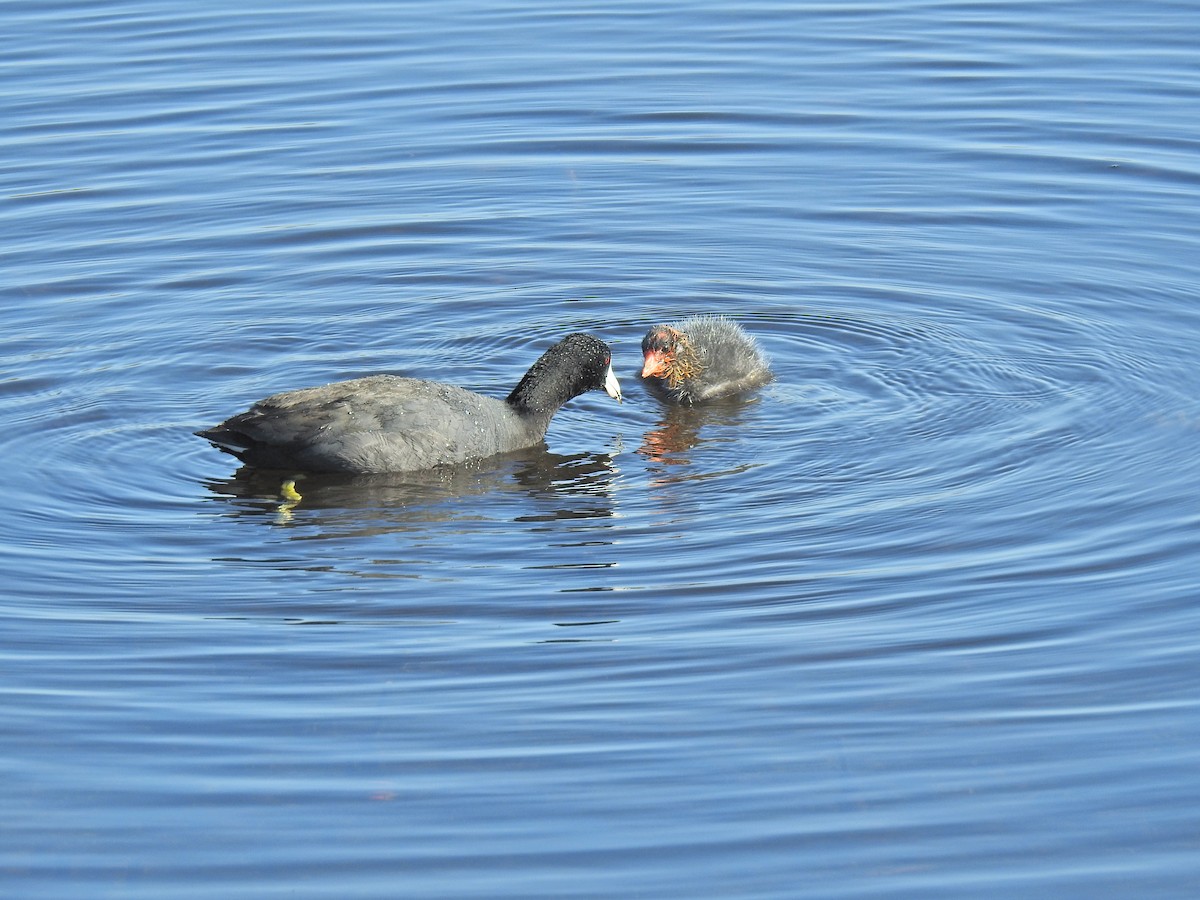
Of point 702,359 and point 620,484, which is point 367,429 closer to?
point 620,484

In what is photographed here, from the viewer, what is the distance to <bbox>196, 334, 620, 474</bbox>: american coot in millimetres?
8320

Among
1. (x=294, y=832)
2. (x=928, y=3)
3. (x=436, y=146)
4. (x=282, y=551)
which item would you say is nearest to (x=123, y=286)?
(x=436, y=146)

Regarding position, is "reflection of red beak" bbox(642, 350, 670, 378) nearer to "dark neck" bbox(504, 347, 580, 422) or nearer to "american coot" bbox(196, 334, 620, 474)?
"dark neck" bbox(504, 347, 580, 422)

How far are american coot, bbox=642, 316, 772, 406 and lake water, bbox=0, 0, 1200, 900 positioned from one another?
15cm

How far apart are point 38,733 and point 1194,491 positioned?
4.96 m

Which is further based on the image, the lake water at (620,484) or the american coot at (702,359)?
the american coot at (702,359)

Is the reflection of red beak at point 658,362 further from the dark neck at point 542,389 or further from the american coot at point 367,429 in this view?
the american coot at point 367,429

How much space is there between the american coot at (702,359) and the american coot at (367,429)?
134 centimetres

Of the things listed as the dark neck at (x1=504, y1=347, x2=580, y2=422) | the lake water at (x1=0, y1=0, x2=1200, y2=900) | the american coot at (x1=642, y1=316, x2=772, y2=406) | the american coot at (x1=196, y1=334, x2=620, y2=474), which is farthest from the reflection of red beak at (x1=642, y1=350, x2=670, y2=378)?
the american coot at (x1=196, y1=334, x2=620, y2=474)

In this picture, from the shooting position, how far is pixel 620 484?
8633 mm

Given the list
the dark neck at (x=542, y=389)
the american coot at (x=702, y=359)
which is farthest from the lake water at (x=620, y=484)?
the dark neck at (x=542, y=389)

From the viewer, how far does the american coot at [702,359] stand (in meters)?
9.80

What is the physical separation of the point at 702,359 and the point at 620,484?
1415mm

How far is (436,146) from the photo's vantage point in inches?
540
